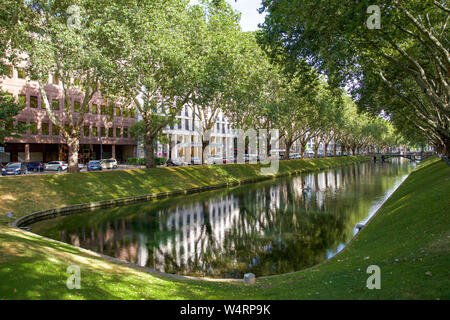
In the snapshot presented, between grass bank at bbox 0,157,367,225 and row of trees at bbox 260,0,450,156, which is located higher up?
row of trees at bbox 260,0,450,156

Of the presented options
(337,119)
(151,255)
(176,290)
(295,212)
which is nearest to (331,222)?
(295,212)

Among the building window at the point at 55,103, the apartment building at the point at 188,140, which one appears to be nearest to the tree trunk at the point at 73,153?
the building window at the point at 55,103

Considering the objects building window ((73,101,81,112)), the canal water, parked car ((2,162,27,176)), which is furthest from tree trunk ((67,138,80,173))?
building window ((73,101,81,112))

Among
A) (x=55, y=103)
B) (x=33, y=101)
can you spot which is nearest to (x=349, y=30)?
(x=33, y=101)

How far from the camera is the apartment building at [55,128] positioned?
159 feet

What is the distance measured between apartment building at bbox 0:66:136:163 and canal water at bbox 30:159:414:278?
22.2 meters

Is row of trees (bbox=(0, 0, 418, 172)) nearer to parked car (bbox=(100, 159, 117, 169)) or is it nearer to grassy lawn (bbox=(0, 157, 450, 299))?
grassy lawn (bbox=(0, 157, 450, 299))

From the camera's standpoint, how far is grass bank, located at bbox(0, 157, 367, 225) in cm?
2300

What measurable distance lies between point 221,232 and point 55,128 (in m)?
46.7

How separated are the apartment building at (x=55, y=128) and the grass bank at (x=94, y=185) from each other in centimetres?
1227

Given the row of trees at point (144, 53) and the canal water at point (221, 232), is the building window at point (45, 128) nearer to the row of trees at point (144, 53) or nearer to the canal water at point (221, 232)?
the row of trees at point (144, 53)
